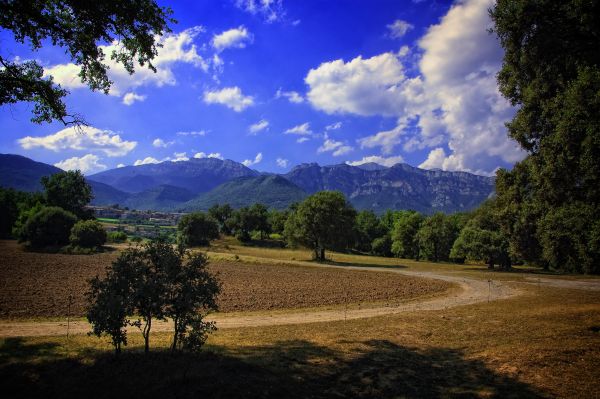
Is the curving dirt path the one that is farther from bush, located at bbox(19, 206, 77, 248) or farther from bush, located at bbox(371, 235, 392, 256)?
bush, located at bbox(371, 235, 392, 256)

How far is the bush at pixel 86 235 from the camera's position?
7262 centimetres

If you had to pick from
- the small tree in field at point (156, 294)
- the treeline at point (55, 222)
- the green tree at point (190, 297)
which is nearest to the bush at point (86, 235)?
the treeline at point (55, 222)

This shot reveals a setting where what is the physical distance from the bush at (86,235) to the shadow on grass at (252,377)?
69.5 metres

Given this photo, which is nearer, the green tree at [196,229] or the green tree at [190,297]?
the green tree at [190,297]

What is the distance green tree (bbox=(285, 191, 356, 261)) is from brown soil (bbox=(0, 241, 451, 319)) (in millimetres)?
23347

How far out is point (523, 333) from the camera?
1672cm

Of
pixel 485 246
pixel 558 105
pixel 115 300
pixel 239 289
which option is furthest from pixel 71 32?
pixel 485 246

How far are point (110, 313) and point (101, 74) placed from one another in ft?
31.2

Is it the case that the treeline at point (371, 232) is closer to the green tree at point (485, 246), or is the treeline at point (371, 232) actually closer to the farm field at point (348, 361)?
the green tree at point (485, 246)

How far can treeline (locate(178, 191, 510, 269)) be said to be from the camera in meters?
68.4

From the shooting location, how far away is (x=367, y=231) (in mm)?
122062

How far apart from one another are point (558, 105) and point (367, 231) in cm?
10918

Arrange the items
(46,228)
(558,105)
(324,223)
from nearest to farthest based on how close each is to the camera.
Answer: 1. (558,105)
2. (324,223)
3. (46,228)

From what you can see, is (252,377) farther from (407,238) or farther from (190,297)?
(407,238)
